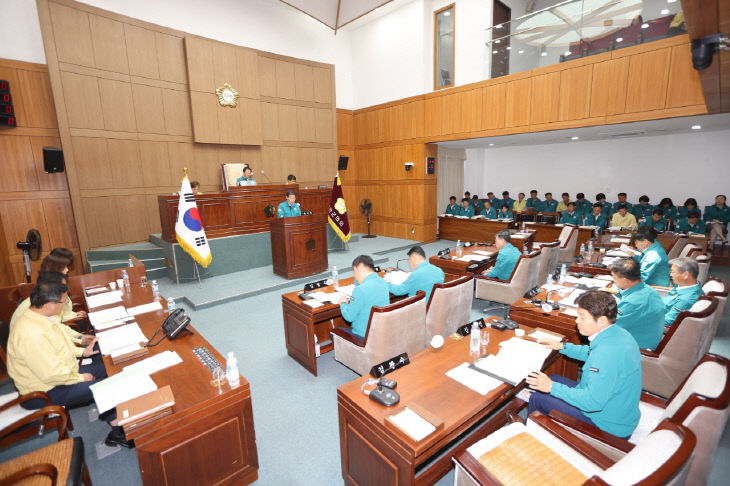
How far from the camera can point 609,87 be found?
724 cm

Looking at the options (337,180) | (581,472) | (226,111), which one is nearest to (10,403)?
(581,472)

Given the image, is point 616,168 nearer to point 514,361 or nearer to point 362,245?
point 362,245

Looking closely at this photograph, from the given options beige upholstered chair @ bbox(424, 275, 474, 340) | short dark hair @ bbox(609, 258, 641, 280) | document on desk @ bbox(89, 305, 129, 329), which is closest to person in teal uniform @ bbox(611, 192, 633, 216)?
short dark hair @ bbox(609, 258, 641, 280)

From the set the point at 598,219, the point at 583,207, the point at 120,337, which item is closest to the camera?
the point at 120,337

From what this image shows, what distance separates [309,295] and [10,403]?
2.54 m

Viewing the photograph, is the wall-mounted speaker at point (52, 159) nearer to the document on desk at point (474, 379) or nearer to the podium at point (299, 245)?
the podium at point (299, 245)

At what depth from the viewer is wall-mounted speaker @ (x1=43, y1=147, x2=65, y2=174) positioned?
7.02m

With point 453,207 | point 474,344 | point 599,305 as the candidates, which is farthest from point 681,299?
point 453,207

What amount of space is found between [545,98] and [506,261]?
5.42 metres

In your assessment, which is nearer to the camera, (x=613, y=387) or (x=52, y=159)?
(x=613, y=387)

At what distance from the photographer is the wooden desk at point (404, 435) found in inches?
70.6

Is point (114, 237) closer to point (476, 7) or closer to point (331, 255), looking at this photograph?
point (331, 255)

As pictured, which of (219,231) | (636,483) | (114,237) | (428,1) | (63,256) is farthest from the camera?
(428,1)

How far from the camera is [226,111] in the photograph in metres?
9.63
